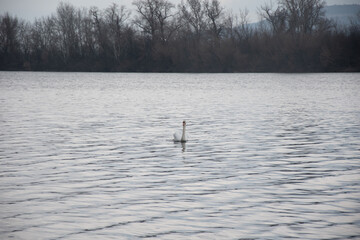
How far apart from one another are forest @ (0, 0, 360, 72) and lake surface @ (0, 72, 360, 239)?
61.0 m

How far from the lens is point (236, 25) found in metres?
101

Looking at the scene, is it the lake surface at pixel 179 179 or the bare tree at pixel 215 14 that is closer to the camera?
the lake surface at pixel 179 179

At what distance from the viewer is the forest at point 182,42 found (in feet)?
271

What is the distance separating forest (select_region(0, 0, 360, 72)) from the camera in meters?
82.6

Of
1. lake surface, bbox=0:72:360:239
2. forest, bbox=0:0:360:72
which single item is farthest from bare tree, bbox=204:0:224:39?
lake surface, bbox=0:72:360:239

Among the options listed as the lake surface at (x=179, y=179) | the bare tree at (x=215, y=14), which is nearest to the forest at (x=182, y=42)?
the bare tree at (x=215, y=14)

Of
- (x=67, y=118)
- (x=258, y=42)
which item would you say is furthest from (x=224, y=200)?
(x=258, y=42)

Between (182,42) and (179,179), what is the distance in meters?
85.5

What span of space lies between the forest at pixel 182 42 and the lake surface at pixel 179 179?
200 ft

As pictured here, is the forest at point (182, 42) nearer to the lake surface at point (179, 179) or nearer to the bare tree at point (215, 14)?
the bare tree at point (215, 14)

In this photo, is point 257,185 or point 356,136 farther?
point 356,136

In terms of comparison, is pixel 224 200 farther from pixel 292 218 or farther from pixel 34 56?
pixel 34 56

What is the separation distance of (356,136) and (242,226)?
37.3 feet

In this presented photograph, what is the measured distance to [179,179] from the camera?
11.6m
